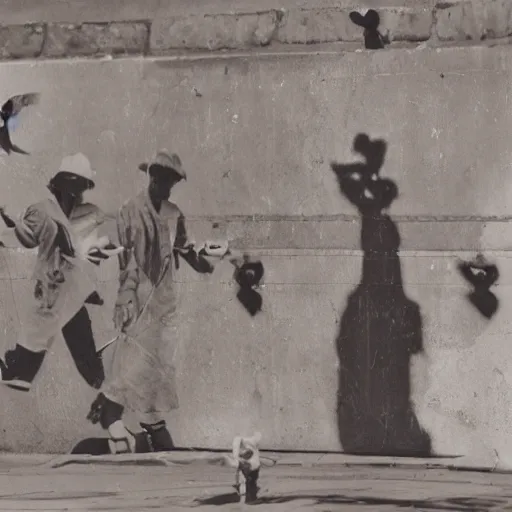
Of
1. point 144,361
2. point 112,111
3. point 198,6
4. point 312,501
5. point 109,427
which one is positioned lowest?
point 312,501

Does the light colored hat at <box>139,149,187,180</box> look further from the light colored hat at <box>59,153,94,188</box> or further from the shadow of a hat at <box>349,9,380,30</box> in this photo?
the shadow of a hat at <box>349,9,380,30</box>

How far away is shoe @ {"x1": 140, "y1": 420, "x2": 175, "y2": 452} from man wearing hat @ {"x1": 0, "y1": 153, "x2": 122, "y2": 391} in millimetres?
345

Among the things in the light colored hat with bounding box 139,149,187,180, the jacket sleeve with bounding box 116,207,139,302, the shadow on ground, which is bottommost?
the shadow on ground

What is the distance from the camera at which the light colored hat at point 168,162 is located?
4043 mm

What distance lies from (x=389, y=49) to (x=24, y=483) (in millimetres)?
2774

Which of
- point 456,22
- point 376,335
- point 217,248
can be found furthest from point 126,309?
point 456,22

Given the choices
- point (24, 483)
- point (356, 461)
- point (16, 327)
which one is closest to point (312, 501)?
point (356, 461)

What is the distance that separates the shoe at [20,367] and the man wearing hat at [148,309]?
358 millimetres

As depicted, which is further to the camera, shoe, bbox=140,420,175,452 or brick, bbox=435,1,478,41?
shoe, bbox=140,420,175,452

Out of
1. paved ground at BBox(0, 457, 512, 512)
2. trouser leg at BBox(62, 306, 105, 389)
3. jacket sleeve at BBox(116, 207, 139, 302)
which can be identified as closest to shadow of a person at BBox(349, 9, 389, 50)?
jacket sleeve at BBox(116, 207, 139, 302)

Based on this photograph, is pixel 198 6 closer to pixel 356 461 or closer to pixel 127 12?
pixel 127 12

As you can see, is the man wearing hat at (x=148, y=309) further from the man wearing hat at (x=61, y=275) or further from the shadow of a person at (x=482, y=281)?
the shadow of a person at (x=482, y=281)

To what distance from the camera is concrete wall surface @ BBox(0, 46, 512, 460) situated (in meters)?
3.87

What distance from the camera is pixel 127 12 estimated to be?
407 centimetres
